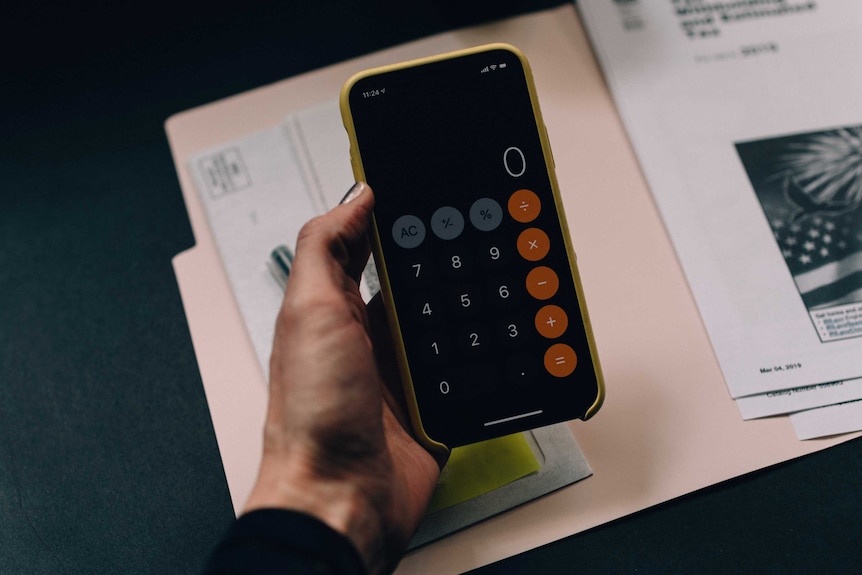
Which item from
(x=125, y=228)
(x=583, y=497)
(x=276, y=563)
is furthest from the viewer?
(x=125, y=228)

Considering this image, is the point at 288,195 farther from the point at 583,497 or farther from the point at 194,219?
the point at 583,497

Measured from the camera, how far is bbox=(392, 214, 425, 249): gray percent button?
0.38m

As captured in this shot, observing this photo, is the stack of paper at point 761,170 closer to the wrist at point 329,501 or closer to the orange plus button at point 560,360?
the orange plus button at point 560,360

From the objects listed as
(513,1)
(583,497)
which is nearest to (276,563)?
(583,497)

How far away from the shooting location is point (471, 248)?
386mm

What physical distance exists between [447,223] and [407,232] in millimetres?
23

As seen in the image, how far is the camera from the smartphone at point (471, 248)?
38 centimetres

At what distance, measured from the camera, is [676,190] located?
19.2 inches

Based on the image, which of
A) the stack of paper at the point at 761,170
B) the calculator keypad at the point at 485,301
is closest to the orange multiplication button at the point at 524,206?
the calculator keypad at the point at 485,301

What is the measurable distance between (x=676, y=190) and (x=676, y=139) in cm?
4

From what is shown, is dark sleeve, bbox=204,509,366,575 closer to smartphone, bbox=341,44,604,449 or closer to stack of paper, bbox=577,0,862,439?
smartphone, bbox=341,44,604,449

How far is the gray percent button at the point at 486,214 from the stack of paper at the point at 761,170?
16 centimetres

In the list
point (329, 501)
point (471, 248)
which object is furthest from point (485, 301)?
point (329, 501)

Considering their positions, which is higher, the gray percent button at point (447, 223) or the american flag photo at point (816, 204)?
the gray percent button at point (447, 223)
